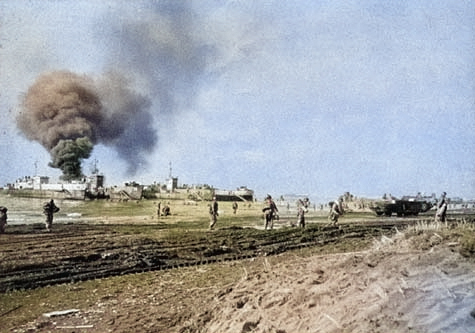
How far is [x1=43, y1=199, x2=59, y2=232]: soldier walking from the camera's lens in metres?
5.01

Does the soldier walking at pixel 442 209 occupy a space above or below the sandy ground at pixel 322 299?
above

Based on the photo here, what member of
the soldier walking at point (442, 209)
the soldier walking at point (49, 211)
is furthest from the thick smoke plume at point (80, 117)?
the soldier walking at point (442, 209)

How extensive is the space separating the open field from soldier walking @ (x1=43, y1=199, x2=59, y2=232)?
2.8 inches

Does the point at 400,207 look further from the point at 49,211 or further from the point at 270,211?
the point at 49,211

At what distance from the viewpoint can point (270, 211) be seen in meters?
5.74

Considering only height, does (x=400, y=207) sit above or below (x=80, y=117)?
below

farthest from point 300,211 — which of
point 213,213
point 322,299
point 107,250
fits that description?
point 107,250

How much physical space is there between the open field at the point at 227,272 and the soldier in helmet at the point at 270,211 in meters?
0.11

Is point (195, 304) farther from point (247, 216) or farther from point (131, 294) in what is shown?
point (247, 216)

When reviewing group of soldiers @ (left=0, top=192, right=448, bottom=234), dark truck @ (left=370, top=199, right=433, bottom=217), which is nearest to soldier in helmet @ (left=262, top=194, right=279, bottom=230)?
group of soldiers @ (left=0, top=192, right=448, bottom=234)

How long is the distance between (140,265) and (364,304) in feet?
8.03

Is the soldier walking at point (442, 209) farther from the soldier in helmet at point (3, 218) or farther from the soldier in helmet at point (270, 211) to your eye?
the soldier in helmet at point (3, 218)

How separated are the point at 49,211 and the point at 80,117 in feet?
3.47

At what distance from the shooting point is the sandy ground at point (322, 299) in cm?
329
